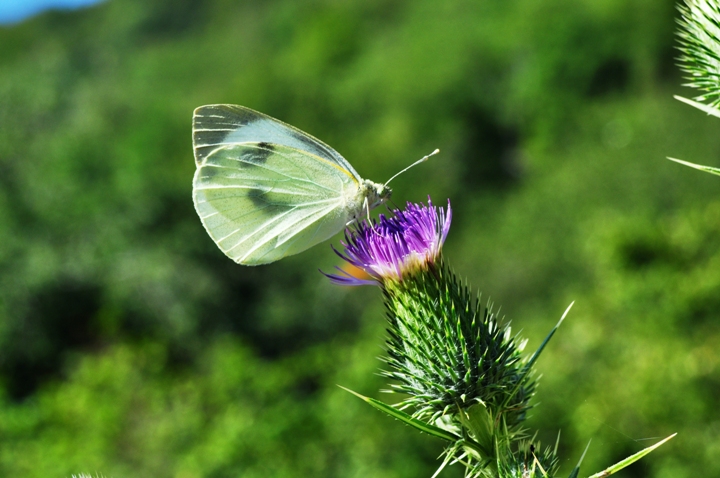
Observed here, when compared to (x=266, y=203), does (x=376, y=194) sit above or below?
above

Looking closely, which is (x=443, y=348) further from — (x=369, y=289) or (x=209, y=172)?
(x=369, y=289)

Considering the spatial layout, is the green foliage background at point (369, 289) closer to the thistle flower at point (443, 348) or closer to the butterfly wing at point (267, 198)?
the thistle flower at point (443, 348)

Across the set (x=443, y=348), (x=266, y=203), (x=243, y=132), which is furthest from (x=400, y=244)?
(x=243, y=132)

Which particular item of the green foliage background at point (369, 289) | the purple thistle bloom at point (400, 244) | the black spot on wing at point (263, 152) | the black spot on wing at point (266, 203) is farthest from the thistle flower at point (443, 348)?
the black spot on wing at point (263, 152)

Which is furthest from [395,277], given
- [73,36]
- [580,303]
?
[73,36]

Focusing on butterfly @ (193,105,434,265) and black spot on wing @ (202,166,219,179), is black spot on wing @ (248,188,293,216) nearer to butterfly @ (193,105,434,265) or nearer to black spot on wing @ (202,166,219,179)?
butterfly @ (193,105,434,265)

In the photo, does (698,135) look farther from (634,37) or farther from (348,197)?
(348,197)

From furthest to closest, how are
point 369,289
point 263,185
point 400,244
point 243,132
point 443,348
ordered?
point 369,289, point 263,185, point 243,132, point 400,244, point 443,348

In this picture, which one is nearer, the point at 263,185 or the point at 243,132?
the point at 243,132
